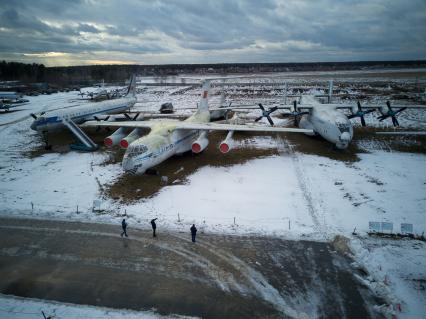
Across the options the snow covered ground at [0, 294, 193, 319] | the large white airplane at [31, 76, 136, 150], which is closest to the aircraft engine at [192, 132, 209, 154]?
the large white airplane at [31, 76, 136, 150]

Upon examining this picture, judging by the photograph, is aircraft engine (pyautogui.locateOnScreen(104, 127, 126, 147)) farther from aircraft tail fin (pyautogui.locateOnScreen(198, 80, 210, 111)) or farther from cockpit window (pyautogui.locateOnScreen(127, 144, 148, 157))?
aircraft tail fin (pyautogui.locateOnScreen(198, 80, 210, 111))

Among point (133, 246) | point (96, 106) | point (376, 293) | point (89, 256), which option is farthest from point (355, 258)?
point (96, 106)

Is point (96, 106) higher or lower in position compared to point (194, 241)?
higher

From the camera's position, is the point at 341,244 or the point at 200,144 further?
the point at 200,144

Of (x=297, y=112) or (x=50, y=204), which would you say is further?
(x=297, y=112)

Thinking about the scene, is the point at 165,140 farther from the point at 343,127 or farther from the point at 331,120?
the point at 343,127

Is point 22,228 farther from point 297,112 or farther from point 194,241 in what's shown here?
point 297,112

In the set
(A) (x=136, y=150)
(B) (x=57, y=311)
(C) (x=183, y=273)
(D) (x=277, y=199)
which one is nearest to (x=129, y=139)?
(A) (x=136, y=150)
